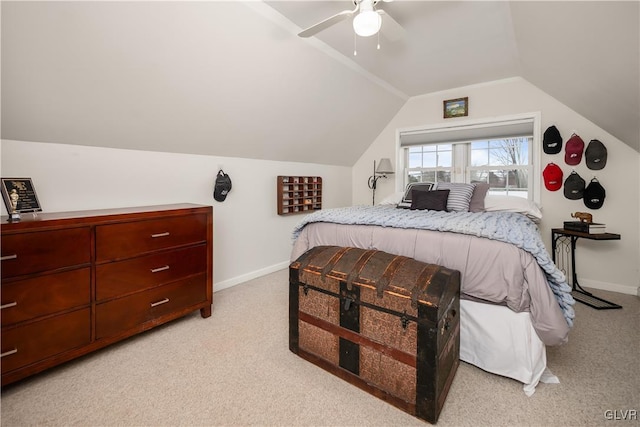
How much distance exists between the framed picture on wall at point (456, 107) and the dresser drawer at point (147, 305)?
352 cm

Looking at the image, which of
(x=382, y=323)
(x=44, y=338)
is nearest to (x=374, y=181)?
(x=382, y=323)

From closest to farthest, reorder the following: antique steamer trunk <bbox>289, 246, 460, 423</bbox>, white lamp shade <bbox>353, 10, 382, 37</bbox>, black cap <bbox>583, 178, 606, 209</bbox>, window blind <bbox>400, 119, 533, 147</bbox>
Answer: antique steamer trunk <bbox>289, 246, 460, 423</bbox> < white lamp shade <bbox>353, 10, 382, 37</bbox> < black cap <bbox>583, 178, 606, 209</bbox> < window blind <bbox>400, 119, 533, 147</bbox>

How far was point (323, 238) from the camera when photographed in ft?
7.92

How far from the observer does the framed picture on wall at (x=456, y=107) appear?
3.75 m

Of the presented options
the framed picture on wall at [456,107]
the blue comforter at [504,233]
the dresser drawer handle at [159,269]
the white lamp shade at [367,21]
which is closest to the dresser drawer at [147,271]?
the dresser drawer handle at [159,269]

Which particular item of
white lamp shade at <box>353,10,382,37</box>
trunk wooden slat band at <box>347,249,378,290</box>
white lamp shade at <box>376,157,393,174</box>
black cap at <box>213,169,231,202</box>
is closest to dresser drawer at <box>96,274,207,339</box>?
black cap at <box>213,169,231,202</box>

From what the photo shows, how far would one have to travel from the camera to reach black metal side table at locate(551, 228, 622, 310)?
2.68 meters

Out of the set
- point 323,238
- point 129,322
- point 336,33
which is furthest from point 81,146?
point 336,33

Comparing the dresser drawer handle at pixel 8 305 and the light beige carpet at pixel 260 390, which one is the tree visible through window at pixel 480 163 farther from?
the dresser drawer handle at pixel 8 305

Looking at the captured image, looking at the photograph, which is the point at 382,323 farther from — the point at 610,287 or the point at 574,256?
the point at 610,287

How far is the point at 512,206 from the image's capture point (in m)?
2.95

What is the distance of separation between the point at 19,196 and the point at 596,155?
15.6 feet

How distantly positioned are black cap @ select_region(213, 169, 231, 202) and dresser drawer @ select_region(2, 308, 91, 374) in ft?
4.83

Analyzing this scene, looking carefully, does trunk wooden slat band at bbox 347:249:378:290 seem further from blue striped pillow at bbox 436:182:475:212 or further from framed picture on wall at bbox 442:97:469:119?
framed picture on wall at bbox 442:97:469:119
